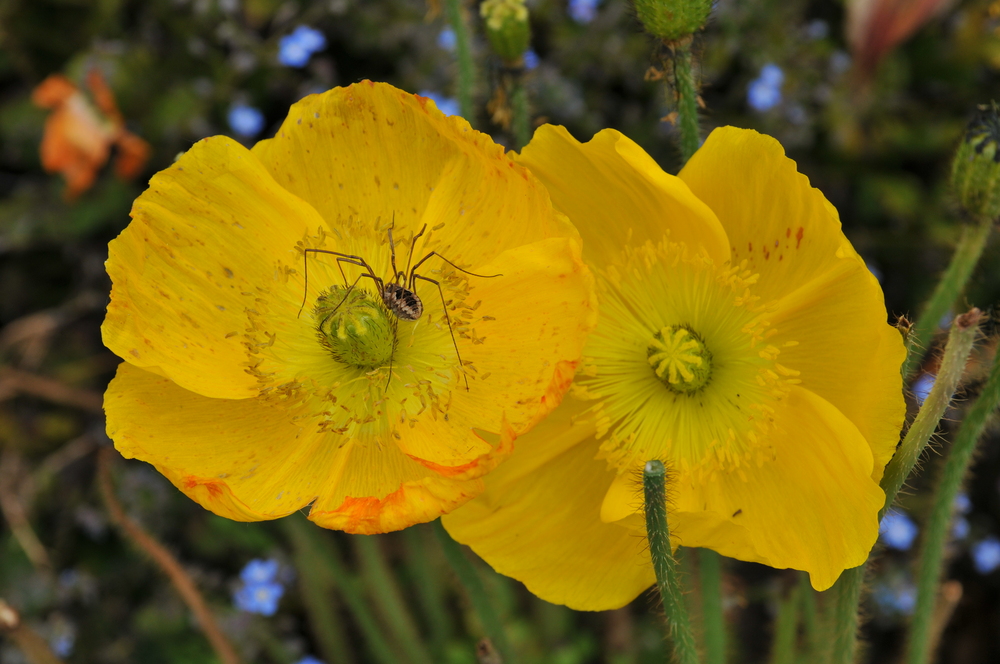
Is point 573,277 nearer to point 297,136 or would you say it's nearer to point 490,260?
point 490,260

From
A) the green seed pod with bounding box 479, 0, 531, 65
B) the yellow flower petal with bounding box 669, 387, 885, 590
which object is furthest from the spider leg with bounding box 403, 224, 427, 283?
the yellow flower petal with bounding box 669, 387, 885, 590

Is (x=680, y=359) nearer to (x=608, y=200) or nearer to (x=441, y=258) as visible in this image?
(x=608, y=200)

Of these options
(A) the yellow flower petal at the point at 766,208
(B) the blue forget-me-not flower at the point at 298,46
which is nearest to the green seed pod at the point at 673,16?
(A) the yellow flower petal at the point at 766,208

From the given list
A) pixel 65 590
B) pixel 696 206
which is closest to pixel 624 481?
pixel 696 206

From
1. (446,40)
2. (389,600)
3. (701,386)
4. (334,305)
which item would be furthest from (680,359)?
(446,40)

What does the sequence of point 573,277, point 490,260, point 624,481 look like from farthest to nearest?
point 490,260 < point 624,481 < point 573,277

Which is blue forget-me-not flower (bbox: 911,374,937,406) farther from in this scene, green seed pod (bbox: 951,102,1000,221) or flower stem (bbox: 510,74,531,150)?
flower stem (bbox: 510,74,531,150)

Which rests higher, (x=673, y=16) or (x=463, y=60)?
(x=463, y=60)
